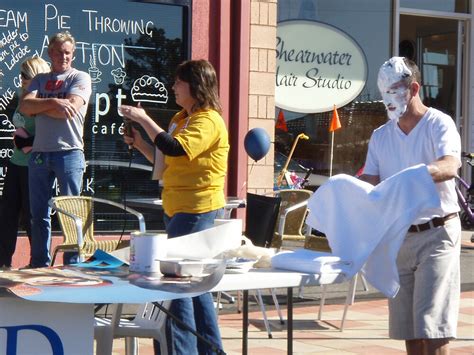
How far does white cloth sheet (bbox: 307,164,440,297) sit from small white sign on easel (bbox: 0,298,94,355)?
4.05ft

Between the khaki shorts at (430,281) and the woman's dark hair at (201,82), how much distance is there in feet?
4.16

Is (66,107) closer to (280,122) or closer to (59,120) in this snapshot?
(59,120)

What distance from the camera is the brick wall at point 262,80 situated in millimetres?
10727

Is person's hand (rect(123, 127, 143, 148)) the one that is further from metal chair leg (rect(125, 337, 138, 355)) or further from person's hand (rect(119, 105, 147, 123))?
metal chair leg (rect(125, 337, 138, 355))

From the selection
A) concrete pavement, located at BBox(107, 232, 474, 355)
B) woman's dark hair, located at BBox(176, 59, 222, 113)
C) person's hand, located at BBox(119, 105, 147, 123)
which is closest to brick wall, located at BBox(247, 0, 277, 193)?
concrete pavement, located at BBox(107, 232, 474, 355)

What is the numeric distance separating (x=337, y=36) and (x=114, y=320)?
27.2 feet

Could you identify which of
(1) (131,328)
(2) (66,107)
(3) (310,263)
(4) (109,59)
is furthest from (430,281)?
(4) (109,59)

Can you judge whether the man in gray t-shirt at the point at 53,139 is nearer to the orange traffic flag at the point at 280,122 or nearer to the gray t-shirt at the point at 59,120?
the gray t-shirt at the point at 59,120

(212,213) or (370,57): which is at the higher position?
(370,57)

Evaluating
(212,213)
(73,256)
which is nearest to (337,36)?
(73,256)

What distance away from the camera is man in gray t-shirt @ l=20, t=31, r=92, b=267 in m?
7.52

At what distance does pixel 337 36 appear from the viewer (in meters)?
12.3

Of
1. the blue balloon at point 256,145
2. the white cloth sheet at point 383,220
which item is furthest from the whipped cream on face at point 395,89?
the blue balloon at point 256,145

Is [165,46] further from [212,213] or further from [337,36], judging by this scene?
[212,213]
